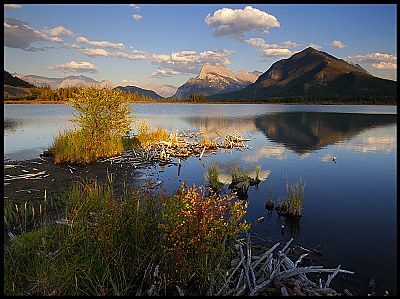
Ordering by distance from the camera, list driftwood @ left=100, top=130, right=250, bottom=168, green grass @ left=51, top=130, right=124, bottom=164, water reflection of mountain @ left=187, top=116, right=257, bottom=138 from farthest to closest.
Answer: water reflection of mountain @ left=187, top=116, right=257, bottom=138 → driftwood @ left=100, top=130, right=250, bottom=168 → green grass @ left=51, top=130, right=124, bottom=164

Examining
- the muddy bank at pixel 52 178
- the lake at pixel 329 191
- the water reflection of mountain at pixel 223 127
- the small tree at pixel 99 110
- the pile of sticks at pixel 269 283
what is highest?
the small tree at pixel 99 110

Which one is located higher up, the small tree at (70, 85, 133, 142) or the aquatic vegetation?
the small tree at (70, 85, 133, 142)

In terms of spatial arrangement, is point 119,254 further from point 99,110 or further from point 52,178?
point 99,110

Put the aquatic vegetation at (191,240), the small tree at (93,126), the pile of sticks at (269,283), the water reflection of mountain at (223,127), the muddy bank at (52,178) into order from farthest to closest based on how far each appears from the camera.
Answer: the water reflection of mountain at (223,127) → the small tree at (93,126) → the muddy bank at (52,178) → the aquatic vegetation at (191,240) → the pile of sticks at (269,283)

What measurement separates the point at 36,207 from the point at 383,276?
10.7 m

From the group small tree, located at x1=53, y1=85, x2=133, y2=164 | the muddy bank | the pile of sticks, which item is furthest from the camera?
small tree, located at x1=53, y1=85, x2=133, y2=164

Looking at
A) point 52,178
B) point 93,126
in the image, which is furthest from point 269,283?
point 93,126

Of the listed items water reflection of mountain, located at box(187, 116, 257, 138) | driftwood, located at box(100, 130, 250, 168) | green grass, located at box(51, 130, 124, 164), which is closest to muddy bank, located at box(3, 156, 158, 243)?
green grass, located at box(51, 130, 124, 164)

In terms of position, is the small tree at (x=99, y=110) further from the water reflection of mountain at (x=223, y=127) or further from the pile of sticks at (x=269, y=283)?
the water reflection of mountain at (x=223, y=127)

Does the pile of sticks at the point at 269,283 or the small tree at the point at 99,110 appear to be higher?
the small tree at the point at 99,110

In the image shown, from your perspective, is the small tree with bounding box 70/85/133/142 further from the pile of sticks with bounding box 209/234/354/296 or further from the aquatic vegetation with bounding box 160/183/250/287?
the pile of sticks with bounding box 209/234/354/296

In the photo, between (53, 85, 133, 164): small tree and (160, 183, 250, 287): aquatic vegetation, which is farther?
(53, 85, 133, 164): small tree

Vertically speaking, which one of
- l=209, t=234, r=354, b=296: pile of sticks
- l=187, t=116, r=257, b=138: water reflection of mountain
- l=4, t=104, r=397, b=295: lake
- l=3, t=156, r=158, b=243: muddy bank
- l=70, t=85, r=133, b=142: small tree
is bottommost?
l=4, t=104, r=397, b=295: lake

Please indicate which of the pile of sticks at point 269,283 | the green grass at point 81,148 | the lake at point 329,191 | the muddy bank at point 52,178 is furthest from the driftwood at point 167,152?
the pile of sticks at point 269,283
